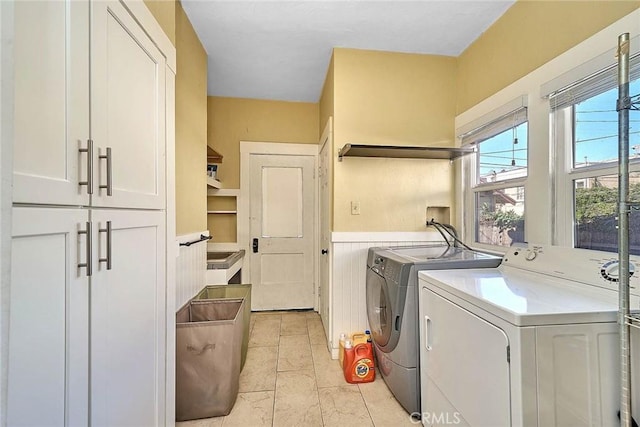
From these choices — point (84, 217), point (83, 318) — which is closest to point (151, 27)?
point (84, 217)

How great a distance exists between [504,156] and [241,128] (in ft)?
8.83

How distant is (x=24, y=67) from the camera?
21.9 inches

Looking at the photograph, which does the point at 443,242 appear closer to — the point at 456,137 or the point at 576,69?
the point at 456,137

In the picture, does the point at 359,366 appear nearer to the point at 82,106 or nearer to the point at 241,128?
the point at 82,106

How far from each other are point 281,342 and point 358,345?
86 centimetres

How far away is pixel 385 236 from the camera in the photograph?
7.43ft

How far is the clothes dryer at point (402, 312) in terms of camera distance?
5.09ft

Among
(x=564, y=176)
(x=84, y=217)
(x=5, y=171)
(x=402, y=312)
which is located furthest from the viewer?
(x=402, y=312)

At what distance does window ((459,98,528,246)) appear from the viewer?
1.75m

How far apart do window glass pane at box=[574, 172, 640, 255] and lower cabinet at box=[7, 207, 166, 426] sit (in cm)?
203

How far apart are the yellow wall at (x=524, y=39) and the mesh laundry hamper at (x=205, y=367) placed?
2386 mm

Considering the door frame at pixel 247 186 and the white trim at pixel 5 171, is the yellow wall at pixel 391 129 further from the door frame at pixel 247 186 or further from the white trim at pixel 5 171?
the white trim at pixel 5 171

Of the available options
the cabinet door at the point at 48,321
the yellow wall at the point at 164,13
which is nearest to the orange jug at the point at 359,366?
the cabinet door at the point at 48,321

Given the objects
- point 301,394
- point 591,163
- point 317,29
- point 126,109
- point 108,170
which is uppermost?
point 317,29
